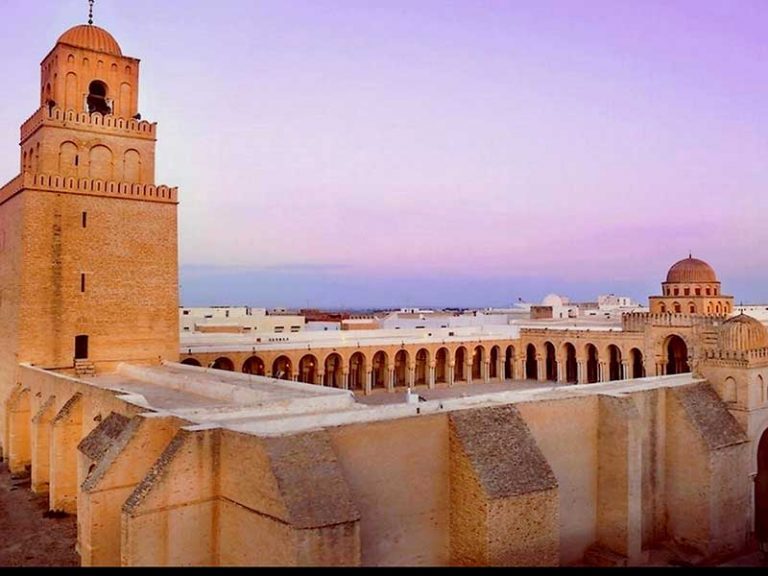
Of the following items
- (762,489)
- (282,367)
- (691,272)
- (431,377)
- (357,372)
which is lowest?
(762,489)

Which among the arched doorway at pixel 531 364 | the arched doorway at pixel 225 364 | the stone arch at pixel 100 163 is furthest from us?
the arched doorway at pixel 531 364

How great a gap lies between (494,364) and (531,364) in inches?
101

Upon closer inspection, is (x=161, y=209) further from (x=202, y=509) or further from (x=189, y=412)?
(x=202, y=509)

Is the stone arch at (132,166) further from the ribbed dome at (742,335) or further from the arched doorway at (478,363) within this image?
the arched doorway at (478,363)

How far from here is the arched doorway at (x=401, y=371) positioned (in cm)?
3609

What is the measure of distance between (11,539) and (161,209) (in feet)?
35.1

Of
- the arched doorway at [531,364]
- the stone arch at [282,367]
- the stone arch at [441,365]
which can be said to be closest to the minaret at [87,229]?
the stone arch at [282,367]

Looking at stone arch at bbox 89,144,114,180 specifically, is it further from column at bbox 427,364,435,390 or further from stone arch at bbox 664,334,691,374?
stone arch at bbox 664,334,691,374

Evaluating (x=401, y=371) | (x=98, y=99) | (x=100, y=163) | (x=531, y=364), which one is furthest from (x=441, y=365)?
(x=98, y=99)

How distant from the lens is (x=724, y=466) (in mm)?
15469

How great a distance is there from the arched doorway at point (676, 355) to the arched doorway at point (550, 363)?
6499 mm

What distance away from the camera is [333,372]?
34969 mm

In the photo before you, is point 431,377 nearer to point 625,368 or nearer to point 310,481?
point 625,368
